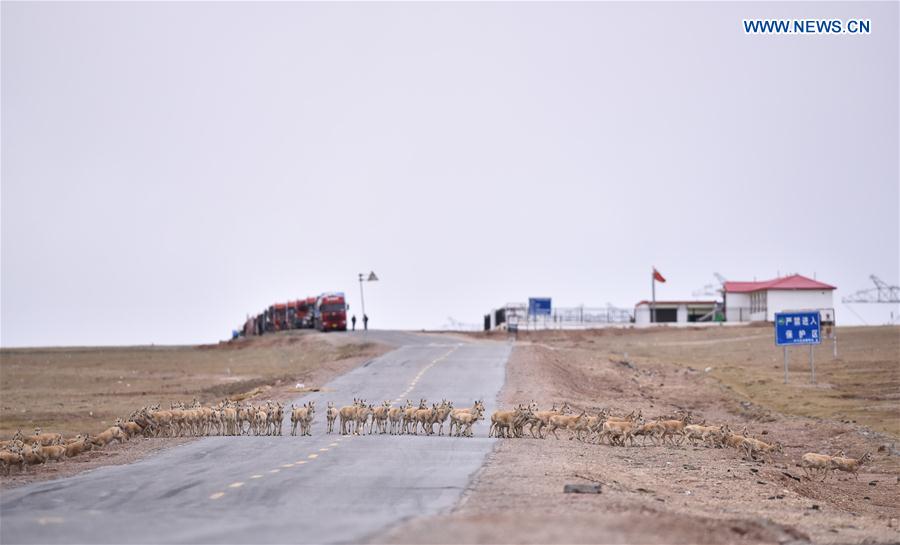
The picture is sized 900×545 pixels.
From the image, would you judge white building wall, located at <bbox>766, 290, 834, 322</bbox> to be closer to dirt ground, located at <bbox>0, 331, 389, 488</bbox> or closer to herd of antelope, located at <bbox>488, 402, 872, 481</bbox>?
dirt ground, located at <bbox>0, 331, 389, 488</bbox>

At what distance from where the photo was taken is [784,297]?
108m

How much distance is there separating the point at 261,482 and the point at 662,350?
66.1 m

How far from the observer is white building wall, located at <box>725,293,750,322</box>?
11631 cm

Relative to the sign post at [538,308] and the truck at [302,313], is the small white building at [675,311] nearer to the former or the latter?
the sign post at [538,308]

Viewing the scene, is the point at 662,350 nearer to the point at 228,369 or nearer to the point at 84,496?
the point at 228,369

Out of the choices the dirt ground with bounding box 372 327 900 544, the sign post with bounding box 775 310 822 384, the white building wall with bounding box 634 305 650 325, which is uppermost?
the white building wall with bounding box 634 305 650 325

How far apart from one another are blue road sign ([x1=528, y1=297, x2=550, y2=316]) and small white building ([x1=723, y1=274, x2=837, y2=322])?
1705 centimetres

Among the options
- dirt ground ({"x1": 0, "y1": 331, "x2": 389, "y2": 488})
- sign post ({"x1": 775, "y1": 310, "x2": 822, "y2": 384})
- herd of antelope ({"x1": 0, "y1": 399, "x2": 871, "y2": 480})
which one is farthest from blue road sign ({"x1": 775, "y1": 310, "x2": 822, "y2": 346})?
herd of antelope ({"x1": 0, "y1": 399, "x2": 871, "y2": 480})

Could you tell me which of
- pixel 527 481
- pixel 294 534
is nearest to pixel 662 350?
pixel 527 481

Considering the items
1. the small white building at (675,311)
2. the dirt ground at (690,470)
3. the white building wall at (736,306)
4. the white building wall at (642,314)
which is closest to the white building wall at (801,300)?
the white building wall at (736,306)

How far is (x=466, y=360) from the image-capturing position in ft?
191

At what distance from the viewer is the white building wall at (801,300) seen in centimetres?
10756

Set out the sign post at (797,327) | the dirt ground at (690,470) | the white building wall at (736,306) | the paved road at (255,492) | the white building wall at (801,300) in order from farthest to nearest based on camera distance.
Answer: the white building wall at (736,306)
the white building wall at (801,300)
the sign post at (797,327)
the dirt ground at (690,470)
the paved road at (255,492)

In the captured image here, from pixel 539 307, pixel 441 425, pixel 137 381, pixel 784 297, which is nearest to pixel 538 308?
pixel 539 307
